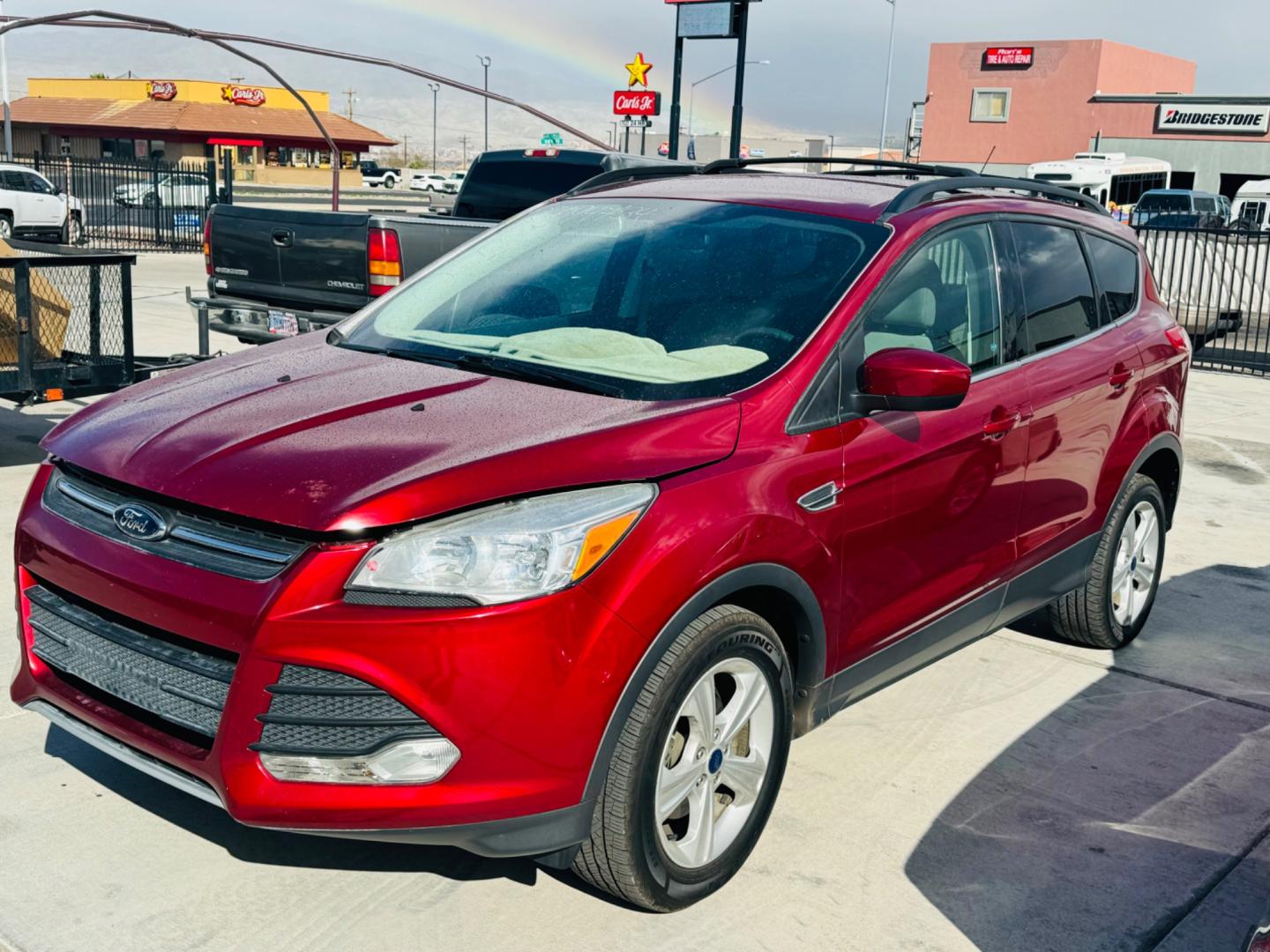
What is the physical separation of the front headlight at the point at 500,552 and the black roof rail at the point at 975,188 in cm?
171

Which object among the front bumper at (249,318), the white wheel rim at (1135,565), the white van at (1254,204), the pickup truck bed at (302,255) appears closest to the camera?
the white wheel rim at (1135,565)

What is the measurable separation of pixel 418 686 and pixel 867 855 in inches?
61.6

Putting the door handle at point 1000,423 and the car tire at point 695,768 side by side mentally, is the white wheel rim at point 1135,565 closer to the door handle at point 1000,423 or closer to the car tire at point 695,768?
the door handle at point 1000,423

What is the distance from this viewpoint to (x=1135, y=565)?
5.60 m

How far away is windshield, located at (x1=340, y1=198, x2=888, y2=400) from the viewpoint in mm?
3674

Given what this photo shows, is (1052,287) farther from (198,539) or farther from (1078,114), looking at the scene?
(1078,114)

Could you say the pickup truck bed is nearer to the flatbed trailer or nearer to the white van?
the flatbed trailer

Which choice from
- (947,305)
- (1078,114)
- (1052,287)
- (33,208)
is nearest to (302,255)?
(1052,287)

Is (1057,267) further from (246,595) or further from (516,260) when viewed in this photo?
(246,595)

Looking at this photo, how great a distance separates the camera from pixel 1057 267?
4.87 metres

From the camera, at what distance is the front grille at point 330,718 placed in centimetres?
278

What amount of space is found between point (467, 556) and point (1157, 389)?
3.61 metres

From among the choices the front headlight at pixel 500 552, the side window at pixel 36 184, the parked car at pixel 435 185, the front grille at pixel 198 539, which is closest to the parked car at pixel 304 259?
the front grille at pixel 198 539

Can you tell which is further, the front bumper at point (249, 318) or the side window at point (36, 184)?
the side window at point (36, 184)
